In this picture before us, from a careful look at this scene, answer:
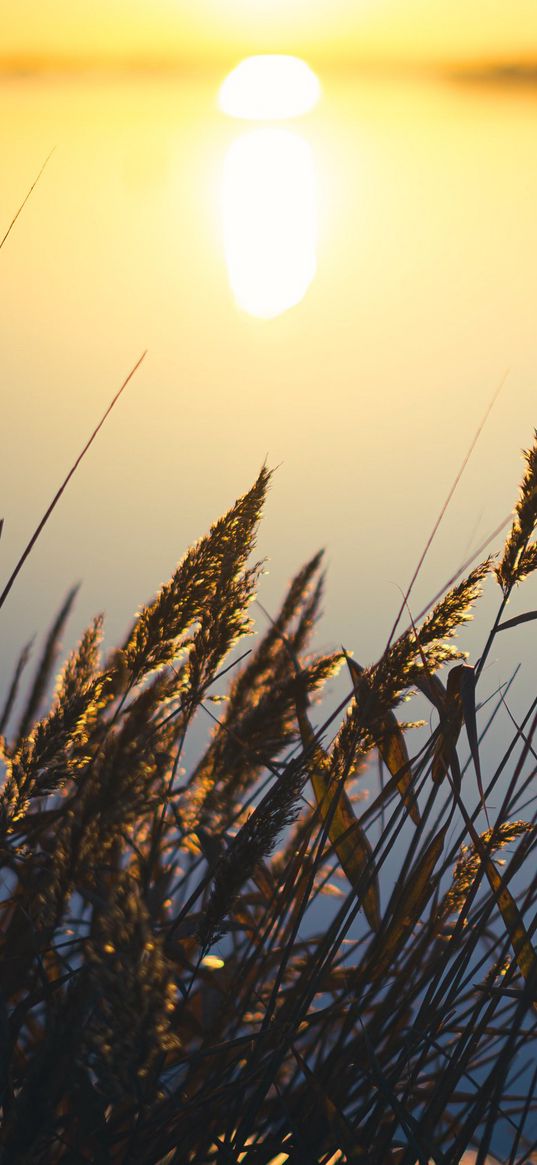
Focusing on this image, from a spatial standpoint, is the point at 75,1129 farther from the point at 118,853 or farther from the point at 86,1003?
the point at 86,1003

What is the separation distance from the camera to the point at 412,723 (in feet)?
3.98

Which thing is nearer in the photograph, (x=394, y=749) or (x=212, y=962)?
(x=394, y=749)

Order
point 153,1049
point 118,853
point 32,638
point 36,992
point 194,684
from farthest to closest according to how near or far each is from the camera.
Result: point 32,638
point 118,853
point 194,684
point 36,992
point 153,1049

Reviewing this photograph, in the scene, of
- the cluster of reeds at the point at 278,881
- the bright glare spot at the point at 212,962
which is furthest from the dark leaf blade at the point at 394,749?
the bright glare spot at the point at 212,962

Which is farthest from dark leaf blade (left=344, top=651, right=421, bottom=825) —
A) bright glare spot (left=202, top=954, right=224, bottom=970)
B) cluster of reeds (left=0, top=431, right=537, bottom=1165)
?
bright glare spot (left=202, top=954, right=224, bottom=970)

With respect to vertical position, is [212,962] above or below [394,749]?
below

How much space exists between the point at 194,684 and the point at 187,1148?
0.49m

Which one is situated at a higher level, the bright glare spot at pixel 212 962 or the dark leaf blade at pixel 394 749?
the dark leaf blade at pixel 394 749

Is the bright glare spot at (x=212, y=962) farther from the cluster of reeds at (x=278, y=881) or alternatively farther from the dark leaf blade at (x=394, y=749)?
the dark leaf blade at (x=394, y=749)

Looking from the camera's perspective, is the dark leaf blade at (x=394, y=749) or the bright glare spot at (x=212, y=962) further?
the bright glare spot at (x=212, y=962)

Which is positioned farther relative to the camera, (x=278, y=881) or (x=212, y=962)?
(x=212, y=962)

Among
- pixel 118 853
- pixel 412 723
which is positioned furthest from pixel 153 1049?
pixel 118 853

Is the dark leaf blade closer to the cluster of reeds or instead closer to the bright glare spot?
the cluster of reeds

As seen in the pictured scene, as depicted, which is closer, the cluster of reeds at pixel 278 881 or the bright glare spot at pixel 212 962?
the cluster of reeds at pixel 278 881
